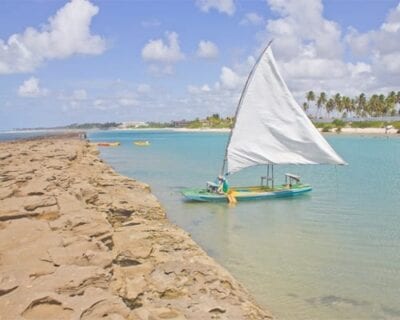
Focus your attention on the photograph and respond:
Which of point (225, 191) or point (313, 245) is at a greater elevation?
point (225, 191)

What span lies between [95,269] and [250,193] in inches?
809

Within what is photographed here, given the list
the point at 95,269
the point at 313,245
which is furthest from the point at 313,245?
the point at 95,269

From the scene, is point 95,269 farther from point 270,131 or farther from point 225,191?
point 270,131

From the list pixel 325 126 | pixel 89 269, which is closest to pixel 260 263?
pixel 89 269

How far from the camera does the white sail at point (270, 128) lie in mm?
28656

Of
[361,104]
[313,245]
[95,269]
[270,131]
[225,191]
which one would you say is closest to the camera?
[95,269]

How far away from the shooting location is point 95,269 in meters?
7.20

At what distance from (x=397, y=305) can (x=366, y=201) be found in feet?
52.2

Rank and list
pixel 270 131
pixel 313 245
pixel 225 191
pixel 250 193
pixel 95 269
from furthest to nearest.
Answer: pixel 270 131
pixel 250 193
pixel 225 191
pixel 313 245
pixel 95 269

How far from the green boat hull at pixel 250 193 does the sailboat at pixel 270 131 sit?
0.06 meters

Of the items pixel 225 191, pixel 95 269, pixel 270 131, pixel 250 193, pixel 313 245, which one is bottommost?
pixel 313 245

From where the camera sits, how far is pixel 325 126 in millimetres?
146625

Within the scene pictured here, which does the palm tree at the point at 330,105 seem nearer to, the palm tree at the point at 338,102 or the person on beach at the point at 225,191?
the palm tree at the point at 338,102

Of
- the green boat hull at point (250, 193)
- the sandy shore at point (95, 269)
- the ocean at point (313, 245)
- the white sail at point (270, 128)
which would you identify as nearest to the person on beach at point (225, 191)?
the green boat hull at point (250, 193)
